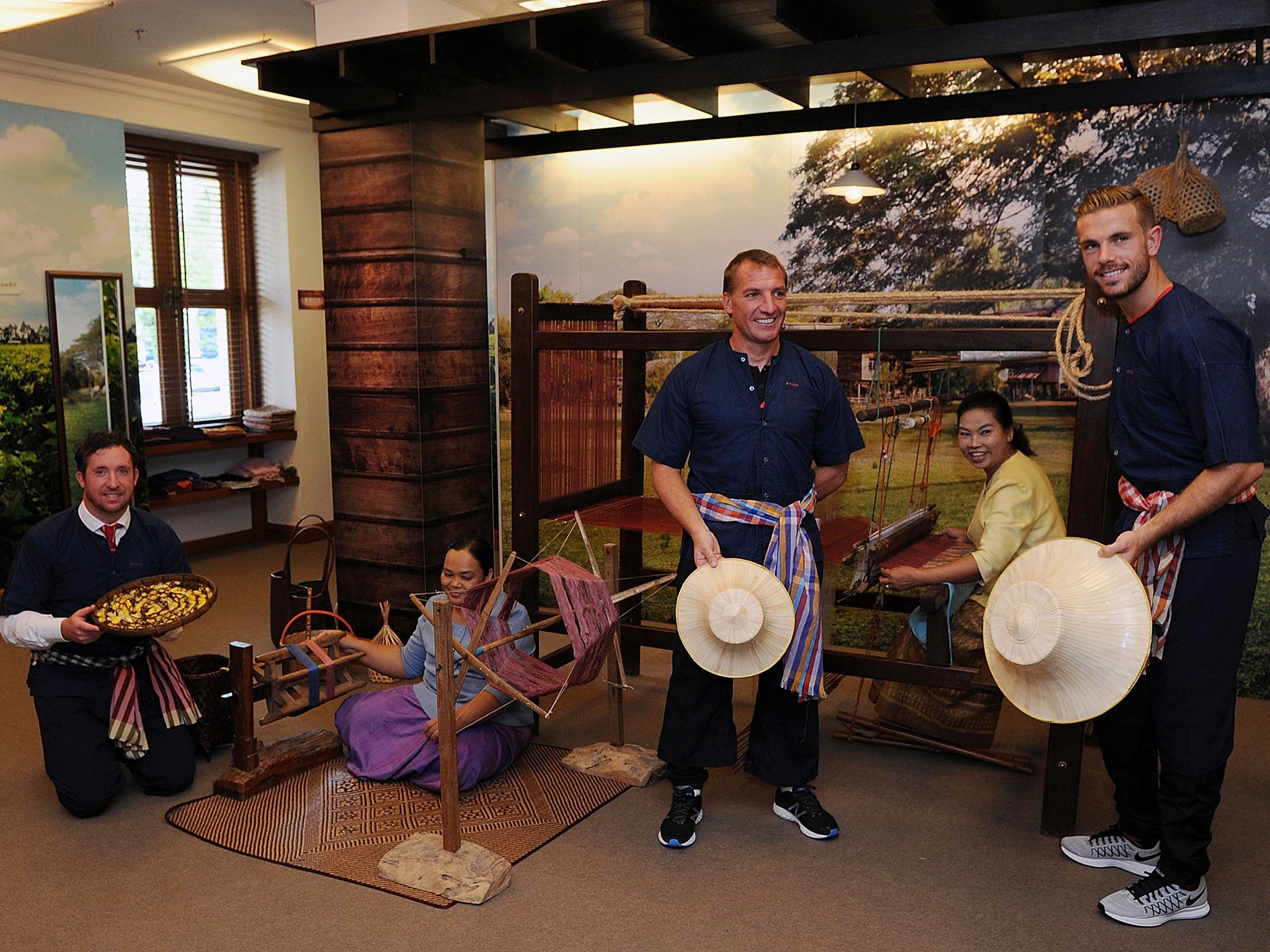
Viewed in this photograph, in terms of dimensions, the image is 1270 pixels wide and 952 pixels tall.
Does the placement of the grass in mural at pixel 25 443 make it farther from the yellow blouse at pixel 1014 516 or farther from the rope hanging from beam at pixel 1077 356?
the rope hanging from beam at pixel 1077 356

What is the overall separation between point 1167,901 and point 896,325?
301 cm

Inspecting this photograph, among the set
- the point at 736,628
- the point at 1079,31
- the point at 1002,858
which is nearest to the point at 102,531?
the point at 736,628

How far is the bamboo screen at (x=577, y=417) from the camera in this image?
4.45 metres

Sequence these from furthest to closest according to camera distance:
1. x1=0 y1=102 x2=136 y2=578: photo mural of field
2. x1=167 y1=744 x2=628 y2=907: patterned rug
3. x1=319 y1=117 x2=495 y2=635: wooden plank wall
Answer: x1=0 y1=102 x2=136 y2=578: photo mural of field, x1=319 y1=117 x2=495 y2=635: wooden plank wall, x1=167 y1=744 x2=628 y2=907: patterned rug

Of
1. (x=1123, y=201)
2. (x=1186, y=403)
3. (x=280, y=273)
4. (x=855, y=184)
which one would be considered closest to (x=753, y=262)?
(x=1123, y=201)

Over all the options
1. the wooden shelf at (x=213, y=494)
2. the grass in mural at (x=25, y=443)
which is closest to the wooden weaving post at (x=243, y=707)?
the grass in mural at (x=25, y=443)

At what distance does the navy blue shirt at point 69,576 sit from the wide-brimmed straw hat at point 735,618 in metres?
1.83

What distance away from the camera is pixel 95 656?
12.0 feet

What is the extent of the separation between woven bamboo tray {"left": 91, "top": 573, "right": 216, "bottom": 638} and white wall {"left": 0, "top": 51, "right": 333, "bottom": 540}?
11.6 feet

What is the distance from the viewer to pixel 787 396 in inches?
128

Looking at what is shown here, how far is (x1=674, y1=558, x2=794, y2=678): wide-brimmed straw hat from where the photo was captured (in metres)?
3.05

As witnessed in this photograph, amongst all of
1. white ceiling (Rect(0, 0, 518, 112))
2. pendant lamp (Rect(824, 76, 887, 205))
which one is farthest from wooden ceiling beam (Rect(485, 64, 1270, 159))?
white ceiling (Rect(0, 0, 518, 112))

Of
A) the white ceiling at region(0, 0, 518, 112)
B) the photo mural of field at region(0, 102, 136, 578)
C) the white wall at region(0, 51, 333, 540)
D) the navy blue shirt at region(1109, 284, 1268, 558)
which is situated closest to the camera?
the navy blue shirt at region(1109, 284, 1268, 558)

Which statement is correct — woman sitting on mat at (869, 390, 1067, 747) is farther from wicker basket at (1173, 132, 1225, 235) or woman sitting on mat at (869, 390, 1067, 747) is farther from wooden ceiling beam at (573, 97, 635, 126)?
wooden ceiling beam at (573, 97, 635, 126)
